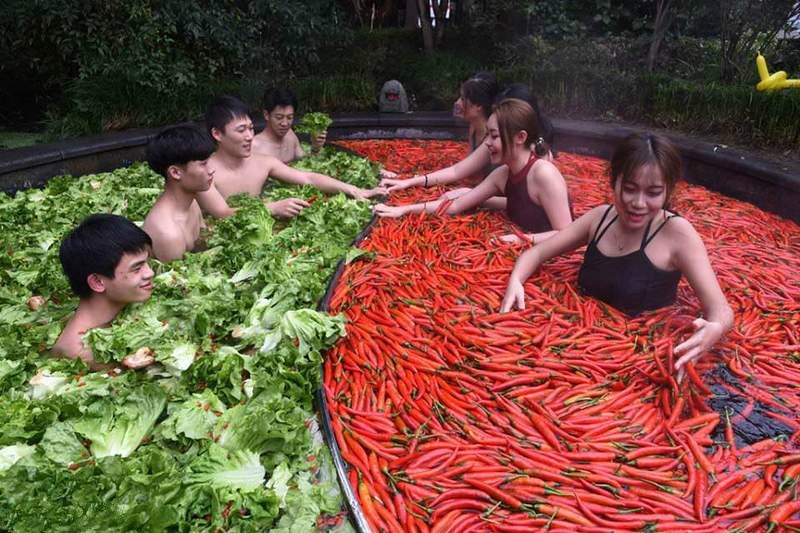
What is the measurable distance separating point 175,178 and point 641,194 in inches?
113

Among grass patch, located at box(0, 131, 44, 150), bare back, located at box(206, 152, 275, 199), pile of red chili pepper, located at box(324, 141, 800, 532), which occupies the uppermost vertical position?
bare back, located at box(206, 152, 275, 199)

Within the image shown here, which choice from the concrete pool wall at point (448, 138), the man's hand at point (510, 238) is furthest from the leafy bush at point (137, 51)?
the man's hand at point (510, 238)

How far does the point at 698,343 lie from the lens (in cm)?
270

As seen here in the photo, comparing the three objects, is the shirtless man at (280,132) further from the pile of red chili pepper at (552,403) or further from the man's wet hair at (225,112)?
the pile of red chili pepper at (552,403)

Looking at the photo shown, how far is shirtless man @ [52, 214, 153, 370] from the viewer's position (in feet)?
9.61

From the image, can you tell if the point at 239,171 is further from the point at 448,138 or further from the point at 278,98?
the point at 448,138

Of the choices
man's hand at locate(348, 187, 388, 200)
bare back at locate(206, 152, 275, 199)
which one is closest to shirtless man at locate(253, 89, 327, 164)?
bare back at locate(206, 152, 275, 199)

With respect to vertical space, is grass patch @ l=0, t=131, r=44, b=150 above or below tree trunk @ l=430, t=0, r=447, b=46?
below

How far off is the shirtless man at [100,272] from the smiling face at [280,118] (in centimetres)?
349

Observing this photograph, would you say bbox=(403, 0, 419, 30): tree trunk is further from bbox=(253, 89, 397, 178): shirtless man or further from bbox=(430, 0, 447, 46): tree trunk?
bbox=(253, 89, 397, 178): shirtless man

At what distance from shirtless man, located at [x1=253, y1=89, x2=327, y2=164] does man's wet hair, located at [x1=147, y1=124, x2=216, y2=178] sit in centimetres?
206

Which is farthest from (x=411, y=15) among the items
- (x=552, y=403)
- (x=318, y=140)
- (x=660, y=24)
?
(x=552, y=403)

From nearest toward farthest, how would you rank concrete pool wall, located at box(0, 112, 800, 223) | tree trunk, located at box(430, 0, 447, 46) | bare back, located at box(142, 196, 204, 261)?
bare back, located at box(142, 196, 204, 261)
concrete pool wall, located at box(0, 112, 800, 223)
tree trunk, located at box(430, 0, 447, 46)

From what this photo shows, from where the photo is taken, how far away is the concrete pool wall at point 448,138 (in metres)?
5.74
